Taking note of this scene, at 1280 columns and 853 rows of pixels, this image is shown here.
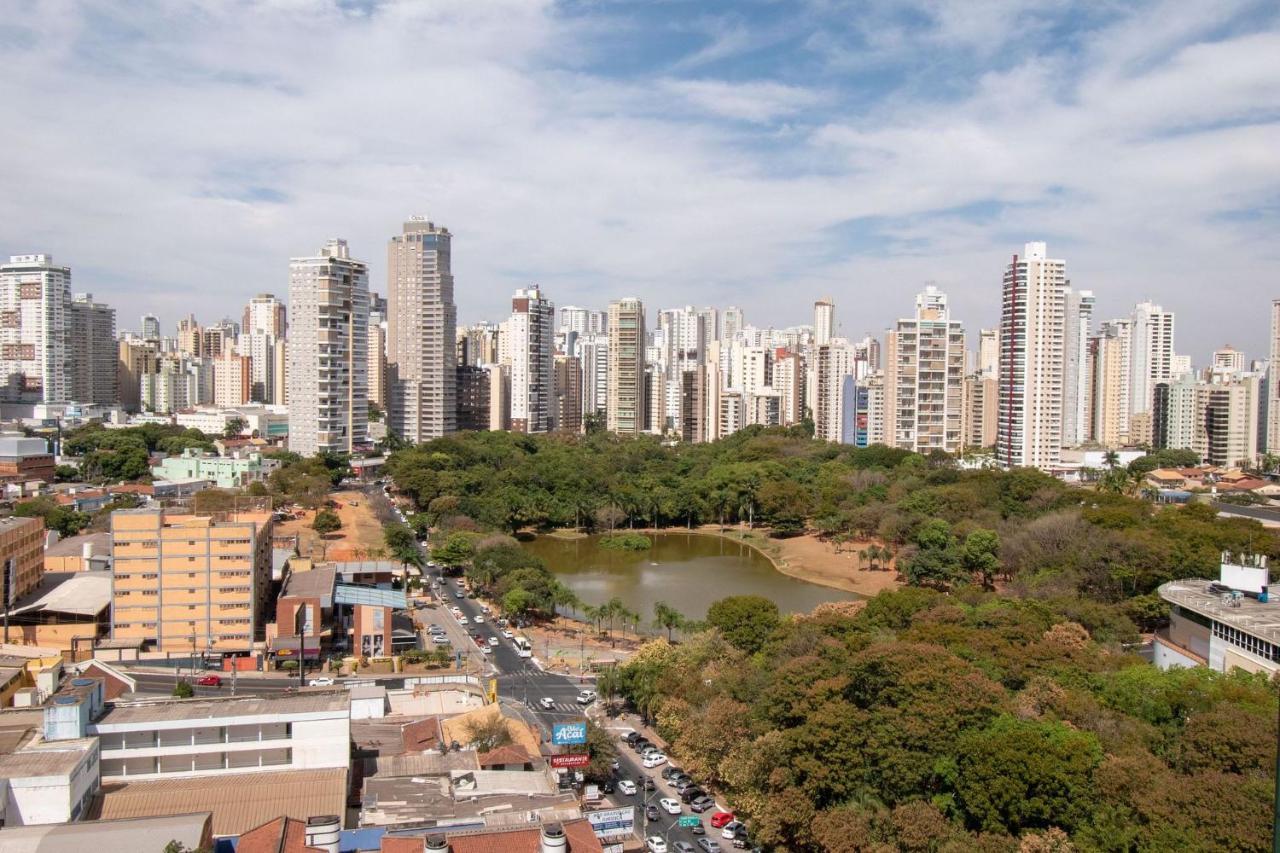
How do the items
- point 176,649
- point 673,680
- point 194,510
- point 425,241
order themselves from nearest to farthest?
point 673,680 → point 176,649 → point 194,510 → point 425,241

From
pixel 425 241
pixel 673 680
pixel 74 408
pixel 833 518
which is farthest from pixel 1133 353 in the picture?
pixel 74 408

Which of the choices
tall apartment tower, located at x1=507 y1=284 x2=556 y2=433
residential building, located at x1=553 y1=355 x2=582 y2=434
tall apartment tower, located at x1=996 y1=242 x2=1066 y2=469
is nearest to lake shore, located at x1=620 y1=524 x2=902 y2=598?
tall apartment tower, located at x1=996 y1=242 x2=1066 y2=469

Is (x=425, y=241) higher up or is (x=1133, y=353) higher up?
(x=425, y=241)

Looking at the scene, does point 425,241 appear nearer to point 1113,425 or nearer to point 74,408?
point 74,408

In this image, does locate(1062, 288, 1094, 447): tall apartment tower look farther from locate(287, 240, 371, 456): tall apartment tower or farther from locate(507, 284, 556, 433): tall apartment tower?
locate(287, 240, 371, 456): tall apartment tower

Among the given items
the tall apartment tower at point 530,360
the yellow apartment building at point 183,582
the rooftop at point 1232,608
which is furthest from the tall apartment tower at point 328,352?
the rooftop at point 1232,608

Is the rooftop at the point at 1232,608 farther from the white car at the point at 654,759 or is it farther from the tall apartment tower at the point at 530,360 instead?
the tall apartment tower at the point at 530,360

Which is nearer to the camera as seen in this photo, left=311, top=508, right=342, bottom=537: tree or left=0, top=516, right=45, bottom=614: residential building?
left=0, top=516, right=45, bottom=614: residential building
